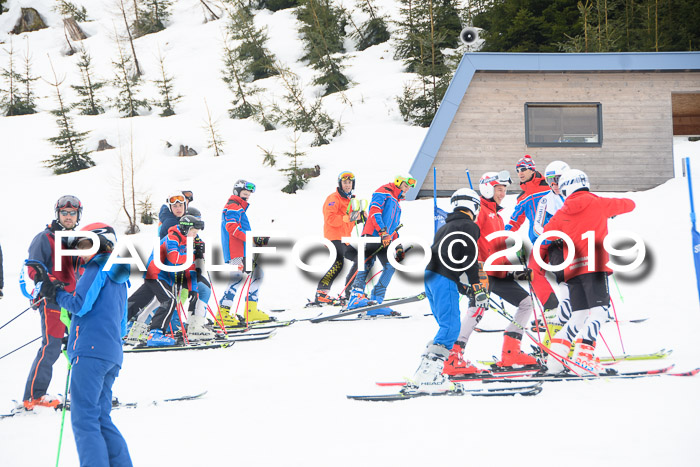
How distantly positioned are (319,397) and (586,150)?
1290cm

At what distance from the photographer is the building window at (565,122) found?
15.8m

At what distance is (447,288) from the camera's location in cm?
505

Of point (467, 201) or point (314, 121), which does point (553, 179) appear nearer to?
point (467, 201)

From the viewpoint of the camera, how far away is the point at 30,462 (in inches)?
158

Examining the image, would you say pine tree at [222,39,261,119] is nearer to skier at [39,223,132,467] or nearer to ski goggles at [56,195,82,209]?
ski goggles at [56,195,82,209]

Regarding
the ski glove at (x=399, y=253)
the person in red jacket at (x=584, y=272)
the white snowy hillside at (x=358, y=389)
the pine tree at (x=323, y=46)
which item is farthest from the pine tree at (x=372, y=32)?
the person in red jacket at (x=584, y=272)

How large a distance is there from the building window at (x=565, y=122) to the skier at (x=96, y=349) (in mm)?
13913

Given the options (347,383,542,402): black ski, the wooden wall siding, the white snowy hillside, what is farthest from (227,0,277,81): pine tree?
(347,383,542,402): black ski

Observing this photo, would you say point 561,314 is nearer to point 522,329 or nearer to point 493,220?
point 522,329

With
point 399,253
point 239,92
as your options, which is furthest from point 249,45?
point 399,253

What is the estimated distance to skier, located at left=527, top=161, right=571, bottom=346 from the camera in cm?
572

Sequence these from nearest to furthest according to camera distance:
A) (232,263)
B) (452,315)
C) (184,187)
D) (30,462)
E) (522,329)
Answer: (30,462)
(452,315)
(522,329)
(232,263)
(184,187)

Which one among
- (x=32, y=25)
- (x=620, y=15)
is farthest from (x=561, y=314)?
(x=32, y=25)

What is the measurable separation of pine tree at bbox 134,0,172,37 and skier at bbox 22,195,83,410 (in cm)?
3990
